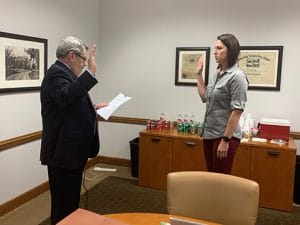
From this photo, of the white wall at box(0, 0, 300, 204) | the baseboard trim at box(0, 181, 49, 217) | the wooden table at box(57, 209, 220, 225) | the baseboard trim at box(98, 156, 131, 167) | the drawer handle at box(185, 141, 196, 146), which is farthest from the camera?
the baseboard trim at box(98, 156, 131, 167)

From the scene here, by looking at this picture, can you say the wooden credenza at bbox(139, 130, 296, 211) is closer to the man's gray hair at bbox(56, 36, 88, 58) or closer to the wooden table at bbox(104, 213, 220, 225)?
the man's gray hair at bbox(56, 36, 88, 58)

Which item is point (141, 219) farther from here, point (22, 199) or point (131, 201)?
point (22, 199)

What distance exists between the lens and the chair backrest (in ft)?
4.81

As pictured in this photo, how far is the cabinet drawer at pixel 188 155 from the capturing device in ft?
11.1

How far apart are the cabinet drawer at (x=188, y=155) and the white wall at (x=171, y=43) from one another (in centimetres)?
59

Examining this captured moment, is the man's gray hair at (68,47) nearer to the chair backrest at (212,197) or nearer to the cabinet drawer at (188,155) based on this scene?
the chair backrest at (212,197)

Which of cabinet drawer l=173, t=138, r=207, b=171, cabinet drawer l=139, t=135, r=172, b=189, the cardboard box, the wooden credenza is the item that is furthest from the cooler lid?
cabinet drawer l=139, t=135, r=172, b=189

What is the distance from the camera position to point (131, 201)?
3.27 m

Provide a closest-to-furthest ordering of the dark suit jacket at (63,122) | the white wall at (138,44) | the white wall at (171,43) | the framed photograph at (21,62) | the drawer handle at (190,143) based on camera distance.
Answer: the dark suit jacket at (63,122), the framed photograph at (21,62), the white wall at (138,44), the drawer handle at (190,143), the white wall at (171,43)

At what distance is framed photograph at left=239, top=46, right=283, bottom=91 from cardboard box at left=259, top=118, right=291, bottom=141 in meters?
0.43

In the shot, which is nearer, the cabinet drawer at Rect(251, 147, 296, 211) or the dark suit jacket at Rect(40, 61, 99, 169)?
the dark suit jacket at Rect(40, 61, 99, 169)

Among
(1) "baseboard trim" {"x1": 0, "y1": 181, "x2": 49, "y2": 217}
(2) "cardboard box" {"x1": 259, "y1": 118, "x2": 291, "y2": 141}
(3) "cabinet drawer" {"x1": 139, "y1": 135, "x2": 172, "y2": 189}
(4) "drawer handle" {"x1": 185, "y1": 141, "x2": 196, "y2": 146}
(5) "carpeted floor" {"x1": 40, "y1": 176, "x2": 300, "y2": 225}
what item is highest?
(2) "cardboard box" {"x1": 259, "y1": 118, "x2": 291, "y2": 141}

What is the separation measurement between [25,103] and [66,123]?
4.52 feet

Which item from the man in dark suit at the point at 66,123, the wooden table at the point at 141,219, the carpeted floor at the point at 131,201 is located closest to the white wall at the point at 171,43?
the carpeted floor at the point at 131,201
